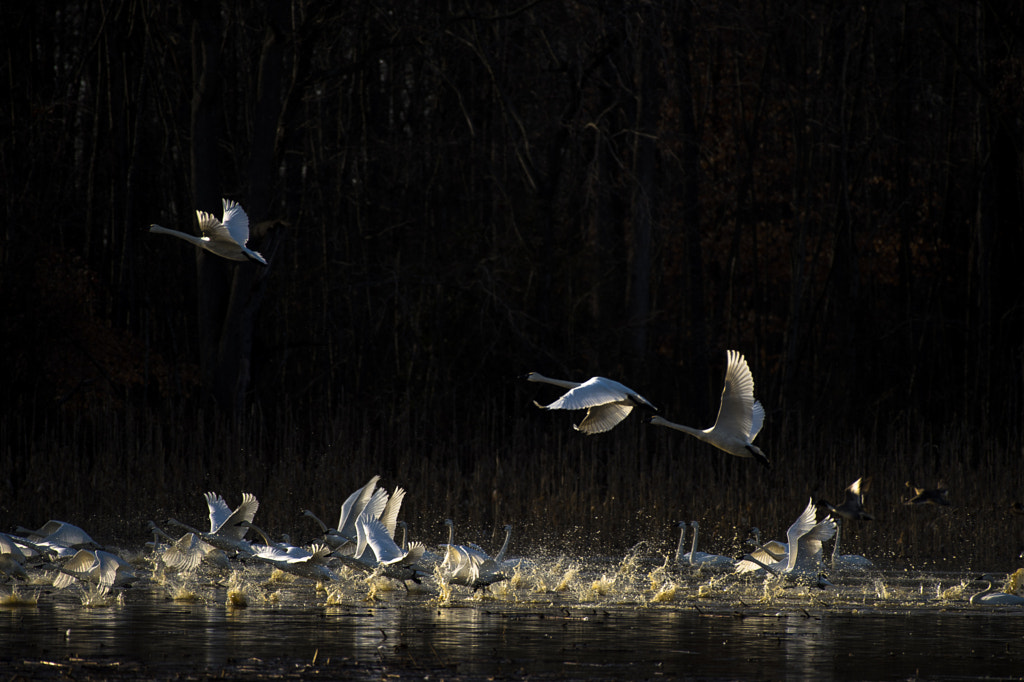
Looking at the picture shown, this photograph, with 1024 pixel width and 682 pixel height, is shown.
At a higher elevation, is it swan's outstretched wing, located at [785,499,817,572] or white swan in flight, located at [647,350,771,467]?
white swan in flight, located at [647,350,771,467]

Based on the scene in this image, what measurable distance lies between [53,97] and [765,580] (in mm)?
13087

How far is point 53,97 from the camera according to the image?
1916 centimetres

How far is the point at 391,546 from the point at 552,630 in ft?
4.86

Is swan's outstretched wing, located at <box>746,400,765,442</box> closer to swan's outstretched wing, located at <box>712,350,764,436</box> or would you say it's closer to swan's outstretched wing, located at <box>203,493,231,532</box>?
swan's outstretched wing, located at <box>712,350,764,436</box>

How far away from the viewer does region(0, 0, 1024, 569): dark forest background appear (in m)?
13.9

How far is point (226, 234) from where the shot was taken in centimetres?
1002

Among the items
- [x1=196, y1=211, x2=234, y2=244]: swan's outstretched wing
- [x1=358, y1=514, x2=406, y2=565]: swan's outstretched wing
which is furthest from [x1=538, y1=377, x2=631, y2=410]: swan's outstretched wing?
[x1=196, y1=211, x2=234, y2=244]: swan's outstretched wing

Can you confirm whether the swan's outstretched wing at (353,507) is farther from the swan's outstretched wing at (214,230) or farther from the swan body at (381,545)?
the swan's outstretched wing at (214,230)

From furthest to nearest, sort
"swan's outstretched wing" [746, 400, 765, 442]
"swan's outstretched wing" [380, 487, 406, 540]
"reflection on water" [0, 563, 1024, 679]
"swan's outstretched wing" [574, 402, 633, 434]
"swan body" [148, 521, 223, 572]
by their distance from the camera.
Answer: "swan body" [148, 521, 223, 572]
"swan's outstretched wing" [380, 487, 406, 540]
"swan's outstretched wing" [746, 400, 765, 442]
"swan's outstretched wing" [574, 402, 633, 434]
"reflection on water" [0, 563, 1024, 679]

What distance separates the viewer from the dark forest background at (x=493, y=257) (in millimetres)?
13859

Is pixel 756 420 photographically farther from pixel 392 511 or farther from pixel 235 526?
pixel 235 526

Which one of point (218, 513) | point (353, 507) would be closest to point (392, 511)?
point (353, 507)

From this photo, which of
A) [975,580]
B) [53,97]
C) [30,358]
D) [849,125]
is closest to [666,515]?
[975,580]

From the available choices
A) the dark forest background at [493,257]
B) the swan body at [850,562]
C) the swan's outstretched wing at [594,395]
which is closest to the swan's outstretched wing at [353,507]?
the swan's outstretched wing at [594,395]
